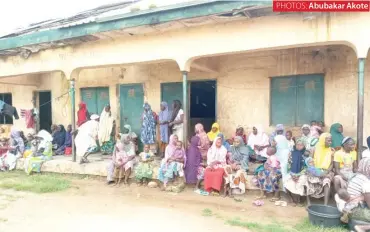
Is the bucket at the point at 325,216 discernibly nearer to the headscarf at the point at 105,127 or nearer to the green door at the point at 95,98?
the headscarf at the point at 105,127

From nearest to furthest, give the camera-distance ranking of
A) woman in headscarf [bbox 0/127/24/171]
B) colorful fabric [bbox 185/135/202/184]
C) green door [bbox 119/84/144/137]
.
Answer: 1. colorful fabric [bbox 185/135/202/184]
2. woman in headscarf [bbox 0/127/24/171]
3. green door [bbox 119/84/144/137]

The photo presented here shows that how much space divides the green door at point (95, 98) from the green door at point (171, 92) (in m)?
1.97

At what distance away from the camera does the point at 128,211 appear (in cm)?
484

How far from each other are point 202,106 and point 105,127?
126 inches

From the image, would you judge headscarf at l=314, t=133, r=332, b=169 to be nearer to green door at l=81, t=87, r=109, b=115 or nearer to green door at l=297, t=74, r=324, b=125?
green door at l=297, t=74, r=324, b=125

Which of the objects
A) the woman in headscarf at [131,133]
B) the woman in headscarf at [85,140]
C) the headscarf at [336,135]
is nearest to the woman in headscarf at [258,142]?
the headscarf at [336,135]

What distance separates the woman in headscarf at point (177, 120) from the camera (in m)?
7.33

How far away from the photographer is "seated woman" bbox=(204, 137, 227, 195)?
5551mm

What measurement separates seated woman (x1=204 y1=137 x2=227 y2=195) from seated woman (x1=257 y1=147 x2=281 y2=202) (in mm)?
690

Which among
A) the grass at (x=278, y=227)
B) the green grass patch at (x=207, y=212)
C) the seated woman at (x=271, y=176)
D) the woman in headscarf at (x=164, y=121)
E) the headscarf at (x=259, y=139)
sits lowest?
the green grass patch at (x=207, y=212)

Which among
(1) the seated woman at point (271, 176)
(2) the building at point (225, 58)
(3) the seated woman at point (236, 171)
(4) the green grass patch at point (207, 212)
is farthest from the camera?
(3) the seated woman at point (236, 171)

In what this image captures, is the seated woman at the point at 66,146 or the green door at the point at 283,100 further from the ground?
the green door at the point at 283,100

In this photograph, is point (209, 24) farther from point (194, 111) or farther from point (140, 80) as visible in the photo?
point (194, 111)

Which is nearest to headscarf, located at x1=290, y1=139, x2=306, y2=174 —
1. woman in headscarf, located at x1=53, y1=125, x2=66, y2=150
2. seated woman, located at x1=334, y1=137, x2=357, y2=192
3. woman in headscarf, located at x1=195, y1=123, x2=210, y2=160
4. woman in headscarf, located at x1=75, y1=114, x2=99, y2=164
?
seated woman, located at x1=334, y1=137, x2=357, y2=192
